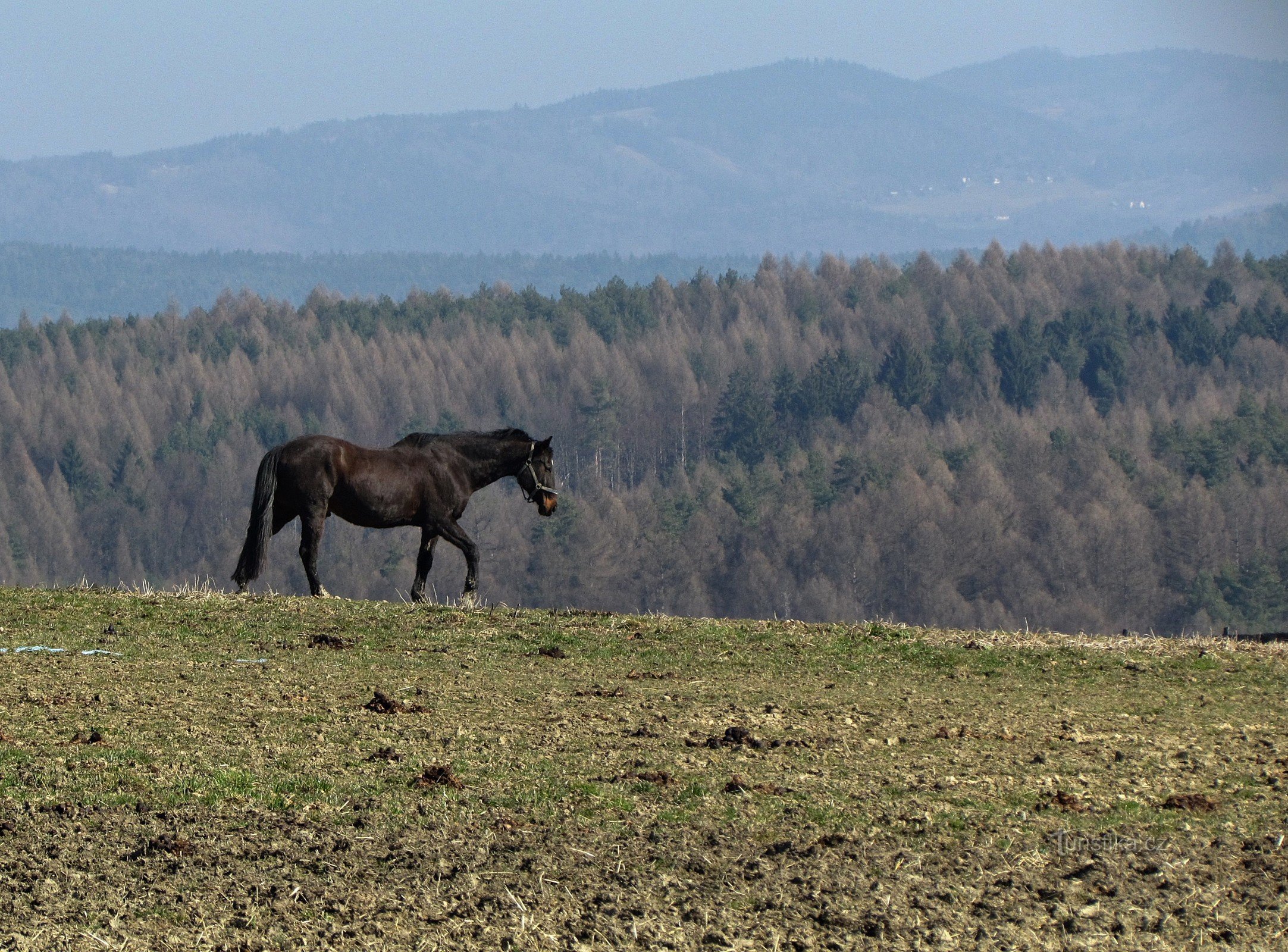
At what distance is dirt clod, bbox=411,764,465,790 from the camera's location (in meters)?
8.84

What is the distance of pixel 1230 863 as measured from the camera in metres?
7.75

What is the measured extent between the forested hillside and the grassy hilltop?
96428 mm

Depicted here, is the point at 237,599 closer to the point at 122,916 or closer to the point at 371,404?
the point at 122,916

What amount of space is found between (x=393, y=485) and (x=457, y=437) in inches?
42.8

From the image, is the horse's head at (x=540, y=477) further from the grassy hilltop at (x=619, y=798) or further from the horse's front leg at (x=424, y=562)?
the grassy hilltop at (x=619, y=798)

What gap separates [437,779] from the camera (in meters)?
8.93

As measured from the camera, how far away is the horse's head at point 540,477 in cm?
1895

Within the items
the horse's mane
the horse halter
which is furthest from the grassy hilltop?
the horse halter

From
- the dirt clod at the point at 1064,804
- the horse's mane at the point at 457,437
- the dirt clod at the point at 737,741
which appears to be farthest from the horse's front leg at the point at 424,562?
the dirt clod at the point at 1064,804

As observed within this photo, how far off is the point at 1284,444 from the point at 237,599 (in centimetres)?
13213

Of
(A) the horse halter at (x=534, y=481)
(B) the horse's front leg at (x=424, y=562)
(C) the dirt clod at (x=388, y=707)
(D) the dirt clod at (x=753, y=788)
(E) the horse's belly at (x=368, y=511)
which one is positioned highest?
(A) the horse halter at (x=534, y=481)

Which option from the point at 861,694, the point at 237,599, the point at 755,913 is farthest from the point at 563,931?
the point at 237,599

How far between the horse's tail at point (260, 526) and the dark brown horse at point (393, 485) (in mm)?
12

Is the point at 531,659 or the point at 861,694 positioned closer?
the point at 861,694
